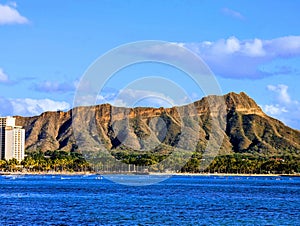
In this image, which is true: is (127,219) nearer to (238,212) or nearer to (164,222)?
(164,222)

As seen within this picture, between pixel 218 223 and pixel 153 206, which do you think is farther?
pixel 153 206

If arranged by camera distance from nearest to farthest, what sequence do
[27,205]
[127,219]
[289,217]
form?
[127,219], [289,217], [27,205]

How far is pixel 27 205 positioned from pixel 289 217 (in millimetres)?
35136

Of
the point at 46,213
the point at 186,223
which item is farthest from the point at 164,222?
the point at 46,213

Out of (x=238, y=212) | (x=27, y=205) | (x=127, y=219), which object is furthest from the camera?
(x=27, y=205)

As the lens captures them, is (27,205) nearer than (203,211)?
No

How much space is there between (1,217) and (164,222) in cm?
1719

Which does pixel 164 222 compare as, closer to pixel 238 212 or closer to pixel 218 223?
pixel 218 223

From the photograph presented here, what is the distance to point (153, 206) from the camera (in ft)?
310

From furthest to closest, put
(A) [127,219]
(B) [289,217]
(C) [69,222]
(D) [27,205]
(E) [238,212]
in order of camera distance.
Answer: (D) [27,205]
(E) [238,212]
(B) [289,217]
(A) [127,219]
(C) [69,222]

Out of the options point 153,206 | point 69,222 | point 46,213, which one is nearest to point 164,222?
point 69,222

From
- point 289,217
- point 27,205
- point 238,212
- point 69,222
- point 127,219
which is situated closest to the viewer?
point 69,222

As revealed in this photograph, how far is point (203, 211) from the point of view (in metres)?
85.3

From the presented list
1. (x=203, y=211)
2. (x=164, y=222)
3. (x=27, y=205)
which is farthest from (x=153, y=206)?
(x=164, y=222)
